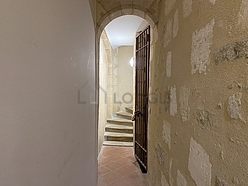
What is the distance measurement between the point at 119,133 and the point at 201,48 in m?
3.72

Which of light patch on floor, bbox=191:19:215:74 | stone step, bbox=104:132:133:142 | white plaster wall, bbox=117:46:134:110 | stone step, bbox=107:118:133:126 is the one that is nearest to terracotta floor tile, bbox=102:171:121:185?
stone step, bbox=104:132:133:142

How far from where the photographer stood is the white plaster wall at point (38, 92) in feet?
1.44

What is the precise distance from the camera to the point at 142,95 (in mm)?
2881

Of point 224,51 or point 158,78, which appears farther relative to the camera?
point 158,78

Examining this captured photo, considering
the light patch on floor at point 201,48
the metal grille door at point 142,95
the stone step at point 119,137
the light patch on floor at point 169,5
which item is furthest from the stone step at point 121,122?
A: the light patch on floor at point 201,48

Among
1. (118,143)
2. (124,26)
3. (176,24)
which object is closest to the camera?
(176,24)

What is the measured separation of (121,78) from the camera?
5.97 m

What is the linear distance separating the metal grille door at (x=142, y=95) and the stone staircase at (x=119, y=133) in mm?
995

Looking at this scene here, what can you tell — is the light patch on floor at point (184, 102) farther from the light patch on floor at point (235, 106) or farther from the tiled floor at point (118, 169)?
the tiled floor at point (118, 169)

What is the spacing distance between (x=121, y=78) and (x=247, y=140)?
5.45 meters

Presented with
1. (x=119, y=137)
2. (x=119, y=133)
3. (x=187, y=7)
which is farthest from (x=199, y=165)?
(x=119, y=133)

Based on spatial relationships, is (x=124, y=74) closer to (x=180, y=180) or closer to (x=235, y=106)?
(x=180, y=180)

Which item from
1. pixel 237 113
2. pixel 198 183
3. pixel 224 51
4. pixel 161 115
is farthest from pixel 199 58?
pixel 161 115

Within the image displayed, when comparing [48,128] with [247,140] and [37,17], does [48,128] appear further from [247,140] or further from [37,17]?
[247,140]
